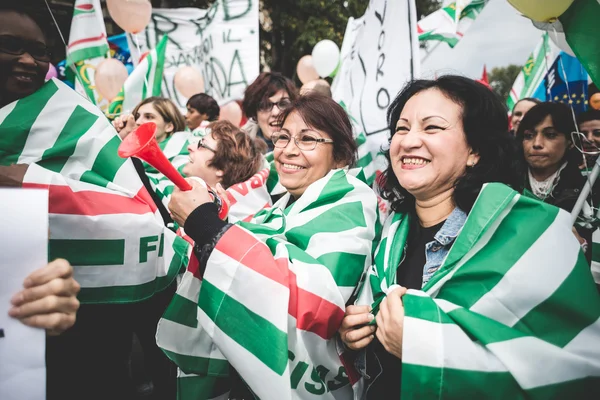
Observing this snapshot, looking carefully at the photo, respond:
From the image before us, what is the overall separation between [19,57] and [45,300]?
879 mm

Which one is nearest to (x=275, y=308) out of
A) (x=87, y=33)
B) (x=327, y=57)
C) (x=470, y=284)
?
(x=470, y=284)

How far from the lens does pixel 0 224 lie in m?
0.81

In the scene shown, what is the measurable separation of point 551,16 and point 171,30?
6.78m

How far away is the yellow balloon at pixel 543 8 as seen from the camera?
1.71 m

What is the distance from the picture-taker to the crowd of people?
1.06 meters

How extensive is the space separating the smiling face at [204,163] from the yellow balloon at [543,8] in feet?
5.97

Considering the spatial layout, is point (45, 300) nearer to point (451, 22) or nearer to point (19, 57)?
point (19, 57)

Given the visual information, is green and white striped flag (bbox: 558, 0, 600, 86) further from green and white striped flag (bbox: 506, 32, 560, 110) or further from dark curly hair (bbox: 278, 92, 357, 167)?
green and white striped flag (bbox: 506, 32, 560, 110)

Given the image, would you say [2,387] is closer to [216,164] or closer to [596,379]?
[596,379]

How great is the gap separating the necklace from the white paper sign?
294 cm

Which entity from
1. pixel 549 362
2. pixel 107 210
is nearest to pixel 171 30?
pixel 107 210

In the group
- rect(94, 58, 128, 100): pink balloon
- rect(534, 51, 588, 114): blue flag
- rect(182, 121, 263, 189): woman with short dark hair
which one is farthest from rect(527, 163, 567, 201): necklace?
rect(94, 58, 128, 100): pink balloon

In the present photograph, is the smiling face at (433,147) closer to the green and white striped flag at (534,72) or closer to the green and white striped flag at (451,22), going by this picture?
the green and white striped flag at (451,22)

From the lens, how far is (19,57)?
49.5 inches
